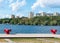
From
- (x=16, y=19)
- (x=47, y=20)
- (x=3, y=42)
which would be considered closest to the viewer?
(x=3, y=42)

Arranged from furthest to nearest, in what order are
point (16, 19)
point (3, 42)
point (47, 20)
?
point (16, 19)
point (47, 20)
point (3, 42)

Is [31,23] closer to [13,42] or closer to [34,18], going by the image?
[34,18]

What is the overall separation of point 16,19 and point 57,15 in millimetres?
24594

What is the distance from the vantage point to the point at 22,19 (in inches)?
5103

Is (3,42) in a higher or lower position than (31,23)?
higher

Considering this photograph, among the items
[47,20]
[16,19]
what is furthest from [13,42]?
[16,19]

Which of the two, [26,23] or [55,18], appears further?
[26,23]

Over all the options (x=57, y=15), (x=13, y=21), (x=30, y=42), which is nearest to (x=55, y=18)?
(x=57, y=15)

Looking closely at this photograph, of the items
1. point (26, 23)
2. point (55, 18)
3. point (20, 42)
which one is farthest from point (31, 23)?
point (20, 42)

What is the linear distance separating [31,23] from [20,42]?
390 feet

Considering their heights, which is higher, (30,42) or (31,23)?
(30,42)

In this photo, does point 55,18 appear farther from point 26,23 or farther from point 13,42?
point 13,42

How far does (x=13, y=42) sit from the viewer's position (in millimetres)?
14031

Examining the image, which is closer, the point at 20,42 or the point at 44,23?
the point at 20,42
